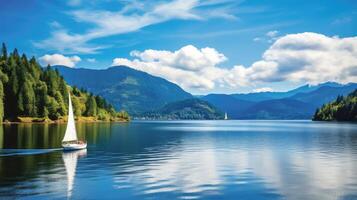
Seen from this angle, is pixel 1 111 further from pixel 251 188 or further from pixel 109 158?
pixel 251 188

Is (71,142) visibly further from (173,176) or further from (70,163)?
(173,176)

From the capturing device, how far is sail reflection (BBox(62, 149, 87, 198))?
45.5m

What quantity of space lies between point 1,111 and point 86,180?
16098 centimetres

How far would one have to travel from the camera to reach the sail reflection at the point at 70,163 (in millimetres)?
45531

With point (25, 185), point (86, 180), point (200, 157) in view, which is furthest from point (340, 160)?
point (25, 185)

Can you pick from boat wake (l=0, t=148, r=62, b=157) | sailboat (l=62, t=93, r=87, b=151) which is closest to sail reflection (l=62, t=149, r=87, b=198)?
sailboat (l=62, t=93, r=87, b=151)

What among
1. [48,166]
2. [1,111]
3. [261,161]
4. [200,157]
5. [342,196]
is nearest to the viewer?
[342,196]

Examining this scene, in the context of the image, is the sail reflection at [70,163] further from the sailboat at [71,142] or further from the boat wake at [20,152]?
the boat wake at [20,152]

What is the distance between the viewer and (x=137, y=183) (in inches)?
1857

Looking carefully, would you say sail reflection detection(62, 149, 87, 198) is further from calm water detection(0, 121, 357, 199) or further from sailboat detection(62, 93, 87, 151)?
sailboat detection(62, 93, 87, 151)

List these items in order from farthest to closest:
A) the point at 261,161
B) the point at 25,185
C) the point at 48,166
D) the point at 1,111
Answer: the point at 1,111 → the point at 261,161 → the point at 48,166 → the point at 25,185

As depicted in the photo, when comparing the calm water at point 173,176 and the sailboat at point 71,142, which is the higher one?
the sailboat at point 71,142

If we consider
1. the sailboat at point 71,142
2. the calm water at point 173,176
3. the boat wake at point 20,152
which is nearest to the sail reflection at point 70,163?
the calm water at point 173,176

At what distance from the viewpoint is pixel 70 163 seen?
65.9 metres
